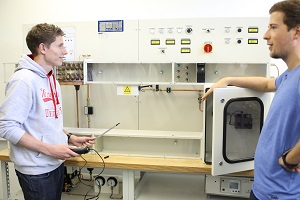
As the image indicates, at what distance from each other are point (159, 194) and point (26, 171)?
1012 millimetres

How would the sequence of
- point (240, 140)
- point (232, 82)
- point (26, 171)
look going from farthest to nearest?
point (240, 140) → point (232, 82) → point (26, 171)

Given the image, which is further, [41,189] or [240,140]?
[240,140]

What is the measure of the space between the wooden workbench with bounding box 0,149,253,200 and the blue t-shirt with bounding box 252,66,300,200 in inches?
22.0

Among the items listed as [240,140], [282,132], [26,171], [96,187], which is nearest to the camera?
[282,132]

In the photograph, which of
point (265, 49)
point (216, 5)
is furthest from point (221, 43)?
point (216, 5)

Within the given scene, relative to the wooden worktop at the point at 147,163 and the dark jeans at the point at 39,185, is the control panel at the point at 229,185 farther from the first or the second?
the dark jeans at the point at 39,185

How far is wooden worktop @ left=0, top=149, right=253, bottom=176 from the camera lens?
1.74 metres

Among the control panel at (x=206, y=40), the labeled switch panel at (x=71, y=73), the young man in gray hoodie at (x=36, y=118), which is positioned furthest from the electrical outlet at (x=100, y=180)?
the control panel at (x=206, y=40)

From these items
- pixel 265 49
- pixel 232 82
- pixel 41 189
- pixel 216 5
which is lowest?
pixel 41 189

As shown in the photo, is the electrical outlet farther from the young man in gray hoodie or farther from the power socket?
the young man in gray hoodie

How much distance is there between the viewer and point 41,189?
1.47 metres

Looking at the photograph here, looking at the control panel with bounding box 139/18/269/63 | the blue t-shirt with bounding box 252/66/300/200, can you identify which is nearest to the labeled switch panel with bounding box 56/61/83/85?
the control panel with bounding box 139/18/269/63

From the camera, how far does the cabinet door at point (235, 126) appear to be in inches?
59.2

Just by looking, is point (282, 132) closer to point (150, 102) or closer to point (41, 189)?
point (41, 189)
